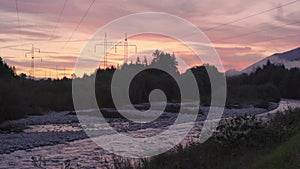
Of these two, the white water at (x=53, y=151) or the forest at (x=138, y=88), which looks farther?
the forest at (x=138, y=88)

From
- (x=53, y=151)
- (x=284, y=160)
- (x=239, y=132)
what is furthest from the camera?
(x=53, y=151)

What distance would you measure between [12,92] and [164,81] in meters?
58.1

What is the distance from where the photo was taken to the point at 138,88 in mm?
99500

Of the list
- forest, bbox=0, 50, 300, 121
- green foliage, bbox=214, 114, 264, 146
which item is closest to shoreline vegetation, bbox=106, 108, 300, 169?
green foliage, bbox=214, 114, 264, 146

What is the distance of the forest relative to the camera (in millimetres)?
57438

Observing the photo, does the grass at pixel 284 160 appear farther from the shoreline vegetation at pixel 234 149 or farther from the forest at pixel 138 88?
the forest at pixel 138 88

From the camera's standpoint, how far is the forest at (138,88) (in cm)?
5744

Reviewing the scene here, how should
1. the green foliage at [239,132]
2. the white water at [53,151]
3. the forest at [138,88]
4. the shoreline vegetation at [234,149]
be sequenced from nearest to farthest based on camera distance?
the shoreline vegetation at [234,149], the green foliage at [239,132], the white water at [53,151], the forest at [138,88]

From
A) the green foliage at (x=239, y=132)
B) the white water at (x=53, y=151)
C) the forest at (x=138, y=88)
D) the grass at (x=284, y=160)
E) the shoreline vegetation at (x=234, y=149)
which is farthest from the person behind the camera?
the forest at (x=138, y=88)

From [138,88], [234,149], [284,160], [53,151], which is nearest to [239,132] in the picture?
[234,149]

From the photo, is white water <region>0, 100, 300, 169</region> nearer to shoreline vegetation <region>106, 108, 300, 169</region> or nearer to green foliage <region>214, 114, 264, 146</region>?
shoreline vegetation <region>106, 108, 300, 169</region>

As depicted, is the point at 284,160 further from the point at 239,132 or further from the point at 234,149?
the point at 239,132

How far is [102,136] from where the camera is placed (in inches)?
1419

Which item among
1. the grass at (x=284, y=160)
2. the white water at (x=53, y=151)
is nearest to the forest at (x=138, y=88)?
the white water at (x=53, y=151)
